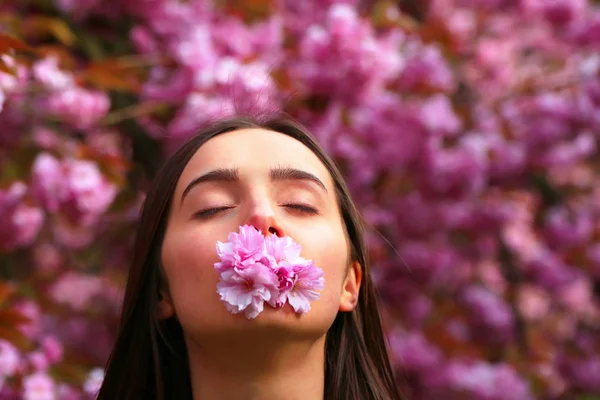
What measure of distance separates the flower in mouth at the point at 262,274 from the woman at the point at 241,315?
34 mm

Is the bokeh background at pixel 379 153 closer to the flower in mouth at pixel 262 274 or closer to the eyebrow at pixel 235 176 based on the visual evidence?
the eyebrow at pixel 235 176

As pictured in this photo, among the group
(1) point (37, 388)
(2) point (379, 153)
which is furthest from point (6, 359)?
Answer: (2) point (379, 153)

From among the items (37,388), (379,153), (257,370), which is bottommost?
(257,370)

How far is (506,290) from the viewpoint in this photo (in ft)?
15.4

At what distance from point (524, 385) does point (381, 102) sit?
4.31 feet

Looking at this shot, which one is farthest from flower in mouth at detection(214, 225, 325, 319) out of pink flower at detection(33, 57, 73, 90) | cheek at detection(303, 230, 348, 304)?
pink flower at detection(33, 57, 73, 90)

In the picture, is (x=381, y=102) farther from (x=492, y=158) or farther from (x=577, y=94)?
(x=577, y=94)

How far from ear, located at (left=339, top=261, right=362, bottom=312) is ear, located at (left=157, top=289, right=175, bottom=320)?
0.34 m

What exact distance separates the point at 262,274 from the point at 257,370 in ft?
0.72

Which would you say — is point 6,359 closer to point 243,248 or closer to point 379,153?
point 243,248

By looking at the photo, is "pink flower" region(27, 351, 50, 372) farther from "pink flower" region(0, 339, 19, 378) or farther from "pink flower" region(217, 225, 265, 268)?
"pink flower" region(217, 225, 265, 268)

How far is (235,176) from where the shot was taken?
1806 millimetres

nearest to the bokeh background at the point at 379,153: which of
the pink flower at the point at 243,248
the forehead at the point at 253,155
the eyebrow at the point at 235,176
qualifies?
the forehead at the point at 253,155

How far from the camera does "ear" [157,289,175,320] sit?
186 cm
